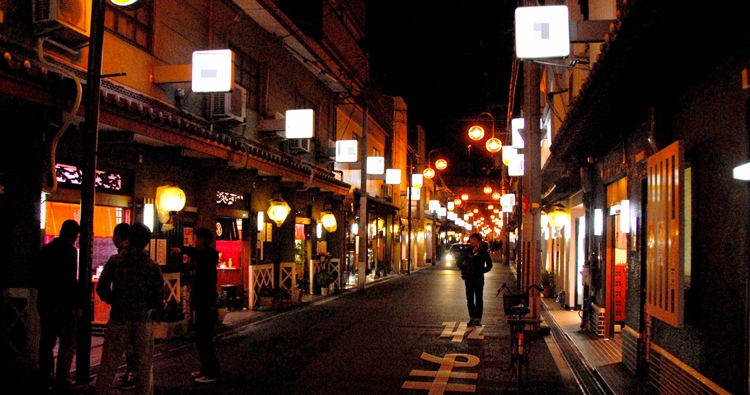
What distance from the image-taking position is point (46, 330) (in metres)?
8.27

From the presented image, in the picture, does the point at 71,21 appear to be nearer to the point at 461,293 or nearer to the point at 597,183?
the point at 597,183

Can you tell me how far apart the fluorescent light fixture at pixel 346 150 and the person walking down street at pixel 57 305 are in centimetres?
1651

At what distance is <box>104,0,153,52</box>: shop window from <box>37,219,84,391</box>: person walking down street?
538cm

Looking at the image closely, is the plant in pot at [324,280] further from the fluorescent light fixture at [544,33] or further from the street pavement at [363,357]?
the fluorescent light fixture at [544,33]

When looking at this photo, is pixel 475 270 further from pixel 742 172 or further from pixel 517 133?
pixel 742 172

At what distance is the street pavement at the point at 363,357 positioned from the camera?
359 inches

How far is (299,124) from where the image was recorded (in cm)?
1902

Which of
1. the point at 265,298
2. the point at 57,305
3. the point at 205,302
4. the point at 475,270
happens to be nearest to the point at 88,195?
the point at 57,305

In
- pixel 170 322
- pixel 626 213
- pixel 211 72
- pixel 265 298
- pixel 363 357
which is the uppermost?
pixel 211 72

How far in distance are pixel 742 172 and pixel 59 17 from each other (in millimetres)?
8986

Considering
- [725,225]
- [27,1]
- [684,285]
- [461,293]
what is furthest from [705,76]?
[461,293]

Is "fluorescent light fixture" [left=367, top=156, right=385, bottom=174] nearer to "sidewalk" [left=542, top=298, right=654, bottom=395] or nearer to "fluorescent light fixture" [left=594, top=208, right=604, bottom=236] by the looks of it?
"sidewalk" [left=542, top=298, right=654, bottom=395]

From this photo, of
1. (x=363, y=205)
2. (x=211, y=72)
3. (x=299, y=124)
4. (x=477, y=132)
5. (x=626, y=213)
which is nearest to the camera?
(x=626, y=213)

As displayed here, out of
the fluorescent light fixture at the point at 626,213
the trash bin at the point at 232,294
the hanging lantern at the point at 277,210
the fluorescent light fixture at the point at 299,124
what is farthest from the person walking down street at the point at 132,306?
the fluorescent light fixture at the point at 299,124
